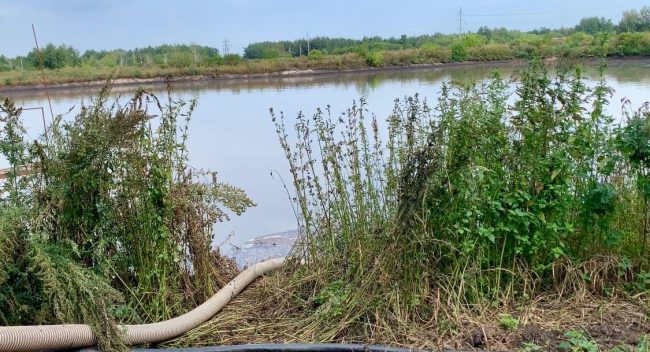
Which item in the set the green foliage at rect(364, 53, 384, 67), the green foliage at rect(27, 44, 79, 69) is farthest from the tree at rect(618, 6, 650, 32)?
the green foliage at rect(27, 44, 79, 69)

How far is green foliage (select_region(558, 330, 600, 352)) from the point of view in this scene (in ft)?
10.1

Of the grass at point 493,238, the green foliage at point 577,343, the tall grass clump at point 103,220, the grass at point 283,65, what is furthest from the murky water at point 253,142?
the grass at point 283,65

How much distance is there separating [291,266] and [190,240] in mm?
676

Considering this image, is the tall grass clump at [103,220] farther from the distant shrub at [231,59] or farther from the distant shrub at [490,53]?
the distant shrub at [231,59]

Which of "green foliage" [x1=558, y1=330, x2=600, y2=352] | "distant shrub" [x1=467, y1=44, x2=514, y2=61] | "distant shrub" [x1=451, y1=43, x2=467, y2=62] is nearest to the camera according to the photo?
"green foliage" [x1=558, y1=330, x2=600, y2=352]

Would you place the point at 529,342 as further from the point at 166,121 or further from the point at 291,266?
the point at 166,121

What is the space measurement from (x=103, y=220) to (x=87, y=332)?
636mm

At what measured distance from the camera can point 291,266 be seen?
4.27 meters

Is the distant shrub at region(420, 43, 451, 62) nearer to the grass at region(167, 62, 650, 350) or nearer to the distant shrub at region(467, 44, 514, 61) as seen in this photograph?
the distant shrub at region(467, 44, 514, 61)

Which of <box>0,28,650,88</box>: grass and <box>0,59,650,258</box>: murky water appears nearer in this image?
<box>0,59,650,258</box>: murky water

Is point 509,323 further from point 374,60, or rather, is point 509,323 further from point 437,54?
point 437,54

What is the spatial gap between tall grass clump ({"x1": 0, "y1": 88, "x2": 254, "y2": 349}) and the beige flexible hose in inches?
3.4

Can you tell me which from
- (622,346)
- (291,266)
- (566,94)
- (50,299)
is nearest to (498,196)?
(566,94)

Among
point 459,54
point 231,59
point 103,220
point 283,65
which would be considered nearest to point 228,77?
point 283,65
